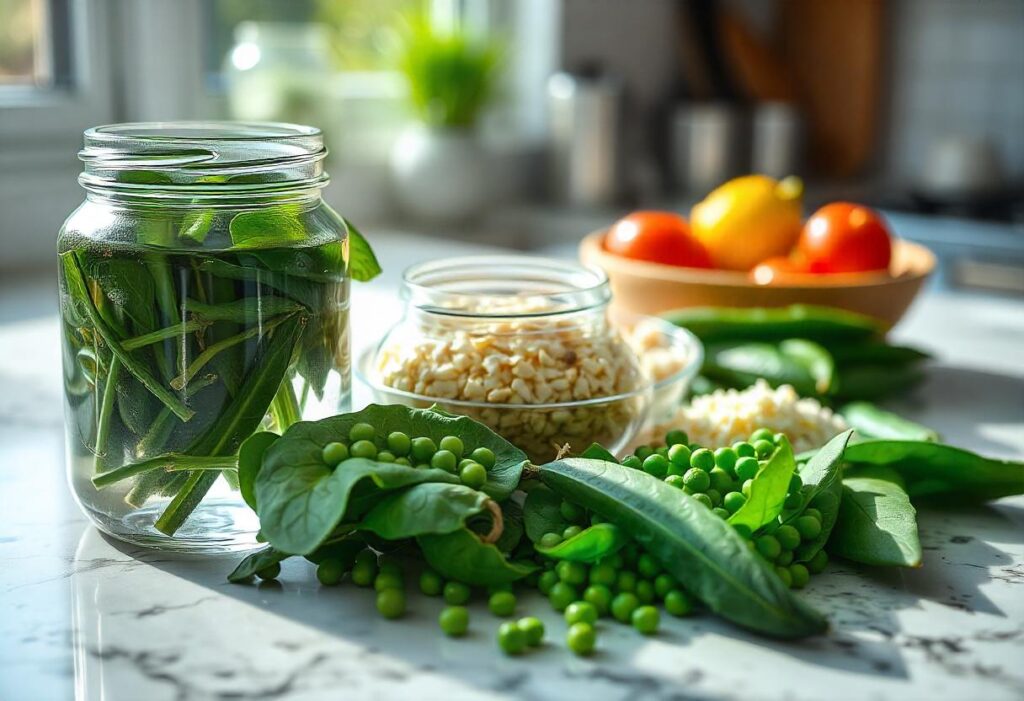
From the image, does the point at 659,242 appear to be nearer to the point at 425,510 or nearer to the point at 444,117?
the point at 425,510

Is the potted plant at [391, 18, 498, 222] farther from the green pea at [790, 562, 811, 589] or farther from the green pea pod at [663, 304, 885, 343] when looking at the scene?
the green pea at [790, 562, 811, 589]

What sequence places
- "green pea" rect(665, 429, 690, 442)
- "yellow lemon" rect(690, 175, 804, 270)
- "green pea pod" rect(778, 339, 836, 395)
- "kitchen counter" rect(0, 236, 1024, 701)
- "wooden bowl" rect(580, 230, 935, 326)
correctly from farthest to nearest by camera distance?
1. "yellow lemon" rect(690, 175, 804, 270)
2. "wooden bowl" rect(580, 230, 935, 326)
3. "green pea pod" rect(778, 339, 836, 395)
4. "green pea" rect(665, 429, 690, 442)
5. "kitchen counter" rect(0, 236, 1024, 701)

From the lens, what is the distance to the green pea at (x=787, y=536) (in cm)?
68

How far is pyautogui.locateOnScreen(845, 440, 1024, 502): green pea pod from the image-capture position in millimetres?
807

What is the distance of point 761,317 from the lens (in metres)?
1.15

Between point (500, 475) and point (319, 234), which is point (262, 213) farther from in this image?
point (500, 475)

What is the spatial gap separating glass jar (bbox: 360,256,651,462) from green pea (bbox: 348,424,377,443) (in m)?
0.12

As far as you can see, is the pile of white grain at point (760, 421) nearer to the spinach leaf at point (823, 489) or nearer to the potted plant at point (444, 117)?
the spinach leaf at point (823, 489)

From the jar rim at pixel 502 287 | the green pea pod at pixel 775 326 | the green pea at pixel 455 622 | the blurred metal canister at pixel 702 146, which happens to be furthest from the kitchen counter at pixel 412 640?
the blurred metal canister at pixel 702 146

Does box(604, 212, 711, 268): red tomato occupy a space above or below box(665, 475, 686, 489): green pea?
above

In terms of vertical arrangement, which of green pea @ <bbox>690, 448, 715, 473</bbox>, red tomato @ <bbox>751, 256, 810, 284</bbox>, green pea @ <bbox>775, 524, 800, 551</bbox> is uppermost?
red tomato @ <bbox>751, 256, 810, 284</bbox>

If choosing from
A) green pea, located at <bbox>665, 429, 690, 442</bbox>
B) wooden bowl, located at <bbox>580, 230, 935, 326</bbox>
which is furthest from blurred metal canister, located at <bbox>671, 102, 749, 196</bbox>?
green pea, located at <bbox>665, 429, 690, 442</bbox>

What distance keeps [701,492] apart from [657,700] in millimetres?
185

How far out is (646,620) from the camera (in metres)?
0.61
